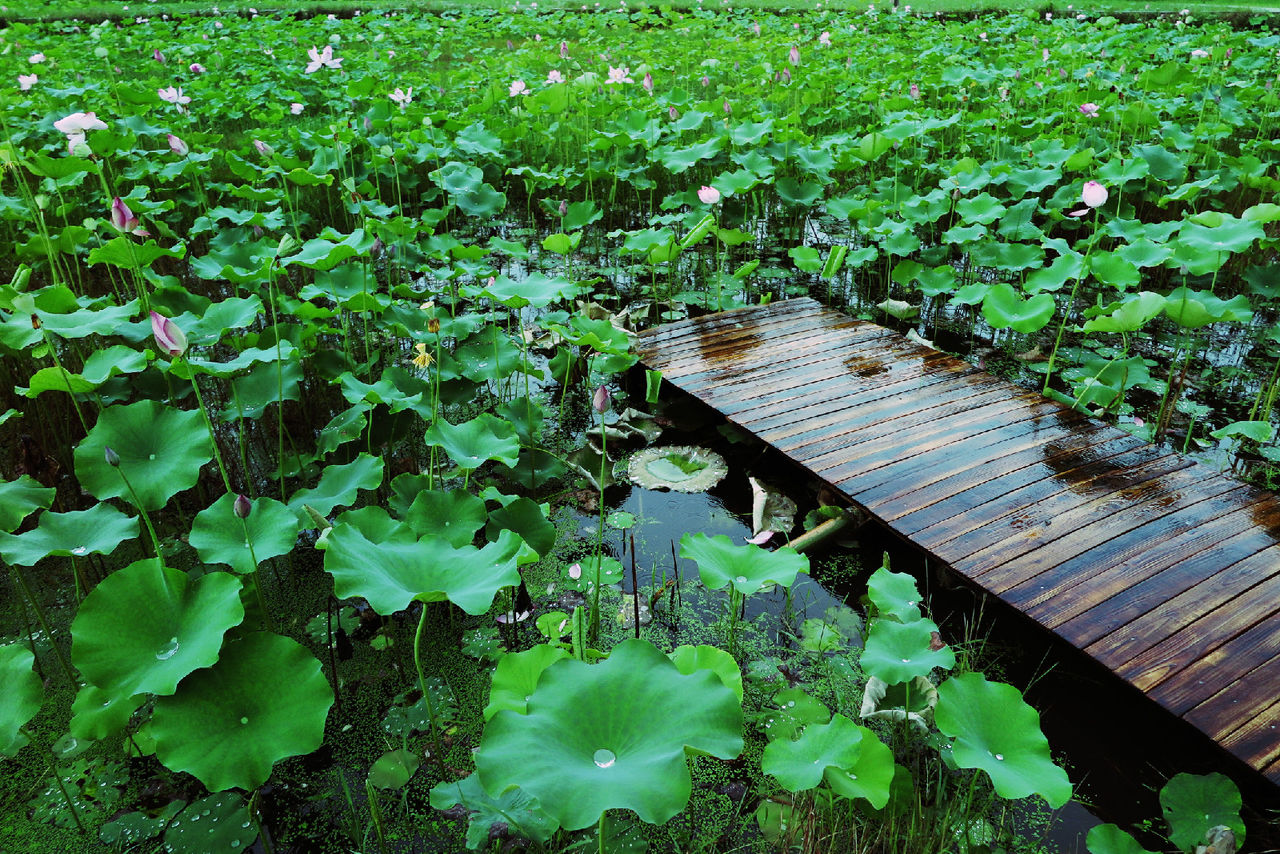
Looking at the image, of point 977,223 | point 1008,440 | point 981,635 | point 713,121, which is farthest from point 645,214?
point 981,635

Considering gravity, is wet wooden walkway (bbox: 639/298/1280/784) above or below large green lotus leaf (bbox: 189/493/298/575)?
below

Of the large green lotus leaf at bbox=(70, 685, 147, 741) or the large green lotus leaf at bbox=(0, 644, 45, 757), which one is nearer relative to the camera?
the large green lotus leaf at bbox=(0, 644, 45, 757)

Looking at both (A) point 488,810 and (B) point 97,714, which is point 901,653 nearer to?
(A) point 488,810

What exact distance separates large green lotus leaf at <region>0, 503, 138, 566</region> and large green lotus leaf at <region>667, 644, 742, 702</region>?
1.09 m

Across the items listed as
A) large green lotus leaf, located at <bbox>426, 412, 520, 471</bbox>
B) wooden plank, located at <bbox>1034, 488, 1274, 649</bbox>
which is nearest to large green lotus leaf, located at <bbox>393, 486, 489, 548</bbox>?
large green lotus leaf, located at <bbox>426, 412, 520, 471</bbox>

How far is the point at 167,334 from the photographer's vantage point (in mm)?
1617

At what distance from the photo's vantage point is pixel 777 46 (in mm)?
7902

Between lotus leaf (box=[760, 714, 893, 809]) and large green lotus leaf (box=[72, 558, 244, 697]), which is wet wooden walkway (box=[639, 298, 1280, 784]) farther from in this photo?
large green lotus leaf (box=[72, 558, 244, 697])

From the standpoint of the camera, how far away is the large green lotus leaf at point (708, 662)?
1.55 metres

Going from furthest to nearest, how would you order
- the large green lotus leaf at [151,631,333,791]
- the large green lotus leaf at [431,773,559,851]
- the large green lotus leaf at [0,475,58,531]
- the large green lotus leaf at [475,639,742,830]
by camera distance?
the large green lotus leaf at [0,475,58,531] → the large green lotus leaf at [431,773,559,851] → the large green lotus leaf at [151,631,333,791] → the large green lotus leaf at [475,639,742,830]

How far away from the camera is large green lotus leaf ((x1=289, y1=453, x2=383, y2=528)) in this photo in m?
1.94

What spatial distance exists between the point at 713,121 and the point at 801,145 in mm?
1243

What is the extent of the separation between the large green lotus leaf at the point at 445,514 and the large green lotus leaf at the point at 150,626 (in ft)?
1.46

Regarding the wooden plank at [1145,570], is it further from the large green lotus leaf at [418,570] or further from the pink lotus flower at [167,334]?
the pink lotus flower at [167,334]
